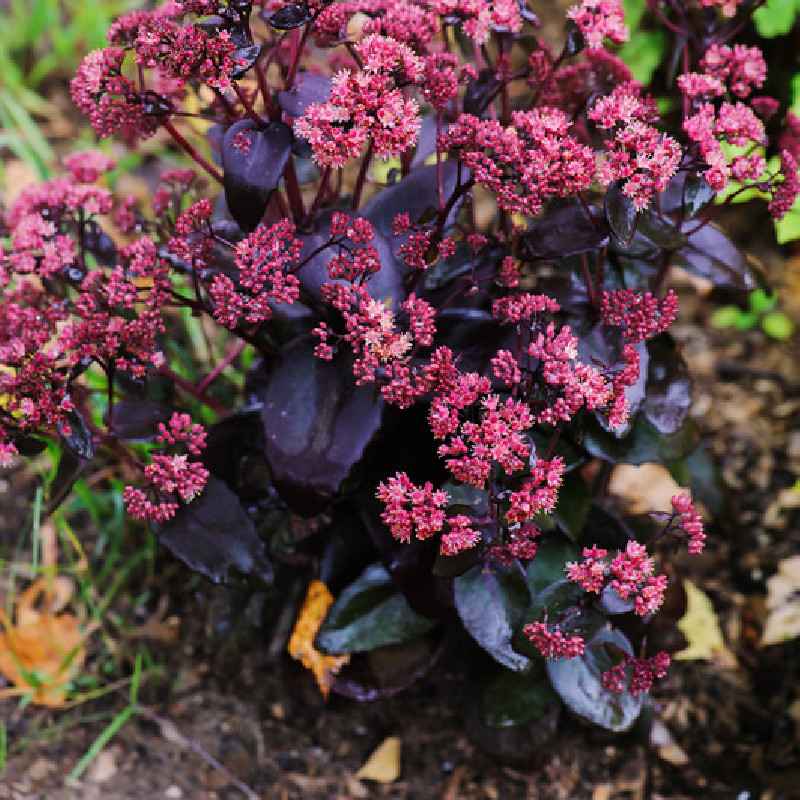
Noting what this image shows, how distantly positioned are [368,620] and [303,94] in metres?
0.88

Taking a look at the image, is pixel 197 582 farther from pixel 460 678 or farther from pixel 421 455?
pixel 421 455

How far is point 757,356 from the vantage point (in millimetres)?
2484

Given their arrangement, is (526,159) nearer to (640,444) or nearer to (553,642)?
(640,444)

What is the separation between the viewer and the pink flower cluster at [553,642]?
1.13m

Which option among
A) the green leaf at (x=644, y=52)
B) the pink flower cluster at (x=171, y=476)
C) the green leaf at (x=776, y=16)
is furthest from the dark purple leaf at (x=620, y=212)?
the green leaf at (x=644, y=52)

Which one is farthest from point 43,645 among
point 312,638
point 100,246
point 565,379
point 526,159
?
point 526,159

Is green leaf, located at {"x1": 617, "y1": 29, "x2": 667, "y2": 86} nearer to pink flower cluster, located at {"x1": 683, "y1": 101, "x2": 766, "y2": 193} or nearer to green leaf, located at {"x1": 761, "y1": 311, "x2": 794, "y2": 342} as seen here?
green leaf, located at {"x1": 761, "y1": 311, "x2": 794, "y2": 342}

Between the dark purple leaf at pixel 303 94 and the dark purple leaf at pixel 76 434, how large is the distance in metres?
0.54

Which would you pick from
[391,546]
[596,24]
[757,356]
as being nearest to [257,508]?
[391,546]

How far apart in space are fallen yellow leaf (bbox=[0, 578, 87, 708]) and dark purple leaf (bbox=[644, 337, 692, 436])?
1219 millimetres

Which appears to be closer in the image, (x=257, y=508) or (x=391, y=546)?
(x=391, y=546)

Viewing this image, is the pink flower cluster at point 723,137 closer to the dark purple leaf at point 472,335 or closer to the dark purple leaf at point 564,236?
the dark purple leaf at point 564,236

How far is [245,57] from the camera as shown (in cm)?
114

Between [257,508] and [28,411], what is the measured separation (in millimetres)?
531
